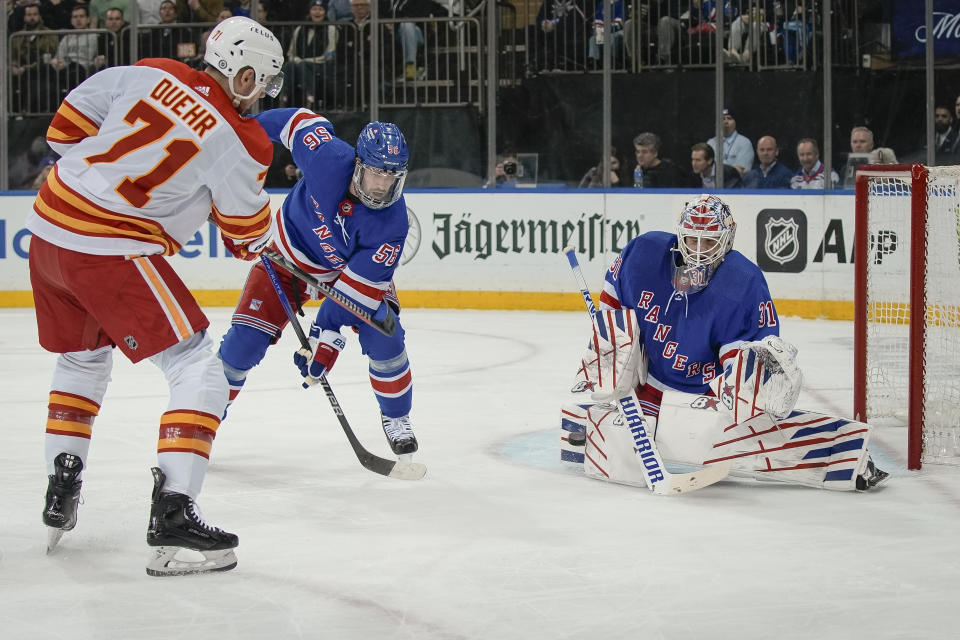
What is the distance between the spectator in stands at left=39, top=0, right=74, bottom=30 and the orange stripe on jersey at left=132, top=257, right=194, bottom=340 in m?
6.76

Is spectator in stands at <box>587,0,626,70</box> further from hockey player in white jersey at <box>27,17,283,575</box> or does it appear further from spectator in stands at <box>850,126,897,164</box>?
hockey player in white jersey at <box>27,17,283,575</box>

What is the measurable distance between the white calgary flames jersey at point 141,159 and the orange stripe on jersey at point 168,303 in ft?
0.18

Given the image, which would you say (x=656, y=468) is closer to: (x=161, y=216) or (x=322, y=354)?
→ (x=322, y=354)

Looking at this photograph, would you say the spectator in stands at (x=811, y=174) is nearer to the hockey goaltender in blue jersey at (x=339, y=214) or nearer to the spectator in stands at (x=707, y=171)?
the spectator in stands at (x=707, y=171)

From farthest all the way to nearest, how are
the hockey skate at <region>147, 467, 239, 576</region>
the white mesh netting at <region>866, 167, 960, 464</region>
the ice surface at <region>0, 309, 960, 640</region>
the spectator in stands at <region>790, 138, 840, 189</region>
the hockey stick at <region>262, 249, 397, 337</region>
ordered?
the spectator in stands at <region>790, 138, 840, 189</region>
the white mesh netting at <region>866, 167, 960, 464</region>
the hockey stick at <region>262, 249, 397, 337</region>
the hockey skate at <region>147, 467, 239, 576</region>
the ice surface at <region>0, 309, 960, 640</region>

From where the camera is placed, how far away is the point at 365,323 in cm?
352

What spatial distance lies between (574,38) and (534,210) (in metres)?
1.22

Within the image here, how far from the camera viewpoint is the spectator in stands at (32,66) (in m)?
8.38

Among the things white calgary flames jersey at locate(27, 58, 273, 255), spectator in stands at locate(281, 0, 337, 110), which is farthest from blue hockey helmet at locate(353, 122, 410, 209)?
spectator in stands at locate(281, 0, 337, 110)

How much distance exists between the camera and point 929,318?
3.92 m

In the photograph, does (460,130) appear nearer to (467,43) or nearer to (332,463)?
(467,43)

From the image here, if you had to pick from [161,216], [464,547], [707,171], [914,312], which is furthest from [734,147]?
[161,216]

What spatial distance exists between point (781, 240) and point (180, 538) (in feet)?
18.1

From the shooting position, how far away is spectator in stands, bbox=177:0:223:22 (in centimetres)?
866
